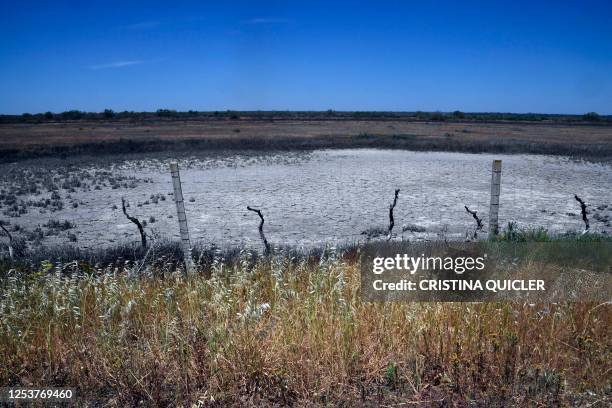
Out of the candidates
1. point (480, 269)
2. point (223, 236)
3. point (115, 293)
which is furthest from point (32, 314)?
point (223, 236)

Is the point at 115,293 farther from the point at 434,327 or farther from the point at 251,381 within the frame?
the point at 434,327

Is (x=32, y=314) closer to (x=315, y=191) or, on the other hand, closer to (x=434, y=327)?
(x=434, y=327)

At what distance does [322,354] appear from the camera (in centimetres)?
361

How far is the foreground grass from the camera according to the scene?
3338 millimetres

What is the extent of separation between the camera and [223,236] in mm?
11727

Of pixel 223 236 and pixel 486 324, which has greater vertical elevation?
pixel 486 324

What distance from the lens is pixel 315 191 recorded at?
18344 millimetres

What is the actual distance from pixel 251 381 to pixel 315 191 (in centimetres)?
1502

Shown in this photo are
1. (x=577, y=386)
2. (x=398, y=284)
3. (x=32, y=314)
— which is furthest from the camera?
(x=398, y=284)

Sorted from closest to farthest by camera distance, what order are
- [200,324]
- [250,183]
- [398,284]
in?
1. [200,324]
2. [398,284]
3. [250,183]


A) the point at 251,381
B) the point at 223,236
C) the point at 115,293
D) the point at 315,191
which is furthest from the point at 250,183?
the point at 251,381

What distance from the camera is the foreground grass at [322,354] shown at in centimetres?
334

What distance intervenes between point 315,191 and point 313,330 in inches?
575

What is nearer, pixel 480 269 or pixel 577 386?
pixel 577 386
